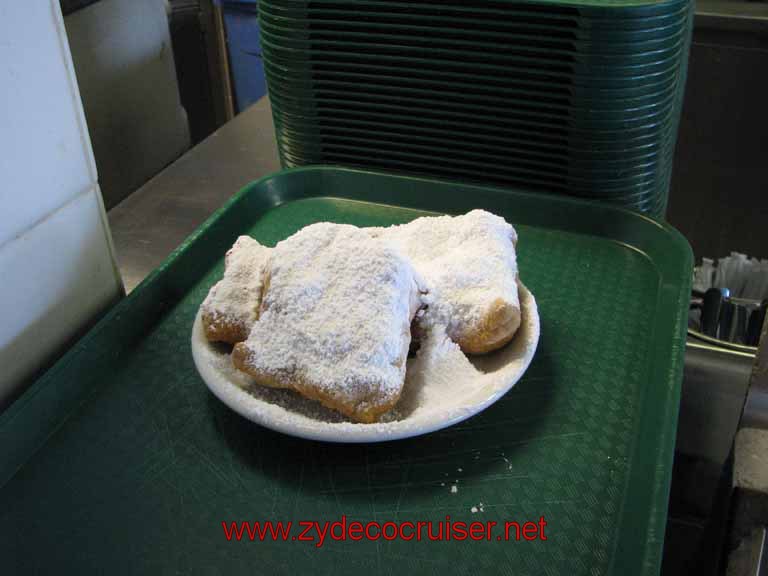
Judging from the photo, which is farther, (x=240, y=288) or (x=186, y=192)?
(x=186, y=192)

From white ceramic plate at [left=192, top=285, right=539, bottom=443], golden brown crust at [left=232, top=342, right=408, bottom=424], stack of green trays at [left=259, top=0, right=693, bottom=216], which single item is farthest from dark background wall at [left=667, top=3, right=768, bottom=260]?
golden brown crust at [left=232, top=342, right=408, bottom=424]

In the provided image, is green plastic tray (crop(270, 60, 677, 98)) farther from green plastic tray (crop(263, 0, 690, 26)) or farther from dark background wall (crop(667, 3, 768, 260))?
dark background wall (crop(667, 3, 768, 260))

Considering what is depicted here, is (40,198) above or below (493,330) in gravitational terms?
above

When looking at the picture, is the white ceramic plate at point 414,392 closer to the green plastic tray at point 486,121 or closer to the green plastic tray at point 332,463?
the green plastic tray at point 332,463

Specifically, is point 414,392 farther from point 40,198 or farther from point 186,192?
point 186,192

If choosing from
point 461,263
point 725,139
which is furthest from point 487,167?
point 725,139
